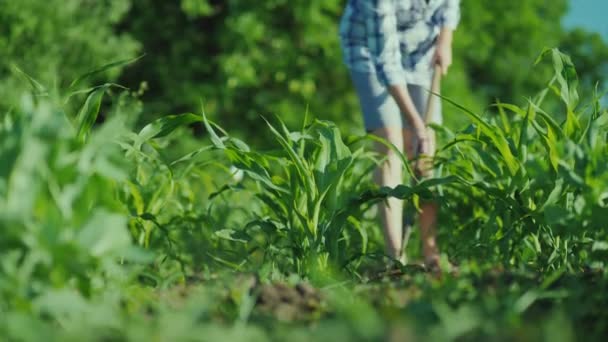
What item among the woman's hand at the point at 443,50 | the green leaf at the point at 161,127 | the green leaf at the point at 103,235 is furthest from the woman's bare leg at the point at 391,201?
the green leaf at the point at 103,235

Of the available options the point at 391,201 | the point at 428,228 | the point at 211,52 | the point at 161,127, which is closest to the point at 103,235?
the point at 161,127

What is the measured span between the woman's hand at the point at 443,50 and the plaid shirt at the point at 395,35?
0.16 feet

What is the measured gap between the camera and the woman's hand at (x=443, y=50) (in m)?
4.46

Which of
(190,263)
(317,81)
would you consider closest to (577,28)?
(317,81)

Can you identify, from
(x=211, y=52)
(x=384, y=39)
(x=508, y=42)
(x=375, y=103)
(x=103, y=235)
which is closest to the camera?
(x=103, y=235)

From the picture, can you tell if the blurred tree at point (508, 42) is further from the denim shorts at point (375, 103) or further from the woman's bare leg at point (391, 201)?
the woman's bare leg at point (391, 201)

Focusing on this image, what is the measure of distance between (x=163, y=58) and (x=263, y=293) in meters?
16.1

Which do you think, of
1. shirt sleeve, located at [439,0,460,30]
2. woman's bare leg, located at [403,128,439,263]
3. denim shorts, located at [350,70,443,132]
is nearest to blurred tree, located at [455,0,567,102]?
shirt sleeve, located at [439,0,460,30]

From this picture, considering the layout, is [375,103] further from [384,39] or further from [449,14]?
[449,14]

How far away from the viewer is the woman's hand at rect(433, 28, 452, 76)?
4.46 metres

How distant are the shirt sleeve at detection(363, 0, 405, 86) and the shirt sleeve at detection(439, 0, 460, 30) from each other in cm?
33

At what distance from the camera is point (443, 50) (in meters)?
4.46

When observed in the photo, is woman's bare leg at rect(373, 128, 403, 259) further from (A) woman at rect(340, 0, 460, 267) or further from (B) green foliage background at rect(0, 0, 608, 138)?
(B) green foliage background at rect(0, 0, 608, 138)

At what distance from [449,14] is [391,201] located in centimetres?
106
